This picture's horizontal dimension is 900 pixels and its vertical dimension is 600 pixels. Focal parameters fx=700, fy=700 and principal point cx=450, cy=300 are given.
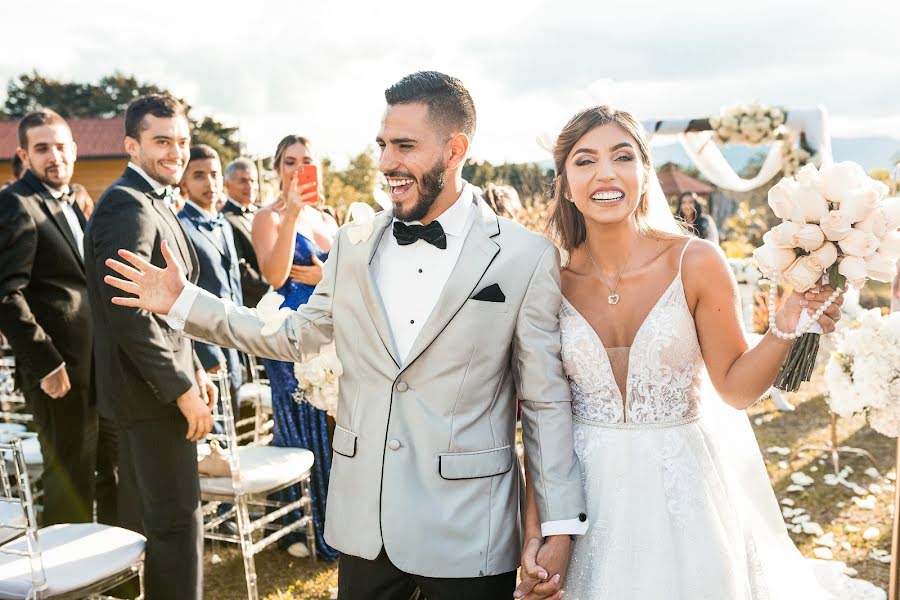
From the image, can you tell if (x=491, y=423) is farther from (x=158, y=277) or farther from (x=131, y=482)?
(x=131, y=482)

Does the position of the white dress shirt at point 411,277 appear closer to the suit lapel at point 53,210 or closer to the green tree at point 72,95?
the suit lapel at point 53,210

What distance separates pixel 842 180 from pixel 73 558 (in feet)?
9.60

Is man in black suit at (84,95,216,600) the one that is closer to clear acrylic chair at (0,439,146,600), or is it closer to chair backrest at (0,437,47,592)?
clear acrylic chair at (0,439,146,600)

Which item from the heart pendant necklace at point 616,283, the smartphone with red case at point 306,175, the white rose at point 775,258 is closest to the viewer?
the white rose at point 775,258

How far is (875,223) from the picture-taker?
6.15 feet

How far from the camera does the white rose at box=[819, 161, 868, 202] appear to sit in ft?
6.11

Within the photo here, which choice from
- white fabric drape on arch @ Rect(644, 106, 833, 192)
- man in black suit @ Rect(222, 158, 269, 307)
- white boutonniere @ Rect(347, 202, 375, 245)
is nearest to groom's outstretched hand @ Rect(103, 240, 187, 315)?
white boutonniere @ Rect(347, 202, 375, 245)

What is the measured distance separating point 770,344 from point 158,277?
1.90 m

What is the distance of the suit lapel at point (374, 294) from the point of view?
6.71 ft

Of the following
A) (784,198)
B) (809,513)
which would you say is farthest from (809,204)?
(809,513)

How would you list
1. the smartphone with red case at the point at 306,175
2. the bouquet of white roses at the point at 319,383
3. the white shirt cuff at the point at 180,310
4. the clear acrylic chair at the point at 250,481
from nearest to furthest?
the white shirt cuff at the point at 180,310 < the clear acrylic chair at the point at 250,481 < the bouquet of white roses at the point at 319,383 < the smartphone with red case at the point at 306,175

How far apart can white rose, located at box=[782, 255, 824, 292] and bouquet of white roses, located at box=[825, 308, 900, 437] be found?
2.01m

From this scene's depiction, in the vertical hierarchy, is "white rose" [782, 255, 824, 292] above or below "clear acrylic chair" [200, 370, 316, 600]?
above

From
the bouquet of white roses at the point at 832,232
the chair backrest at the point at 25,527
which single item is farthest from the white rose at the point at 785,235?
the chair backrest at the point at 25,527
